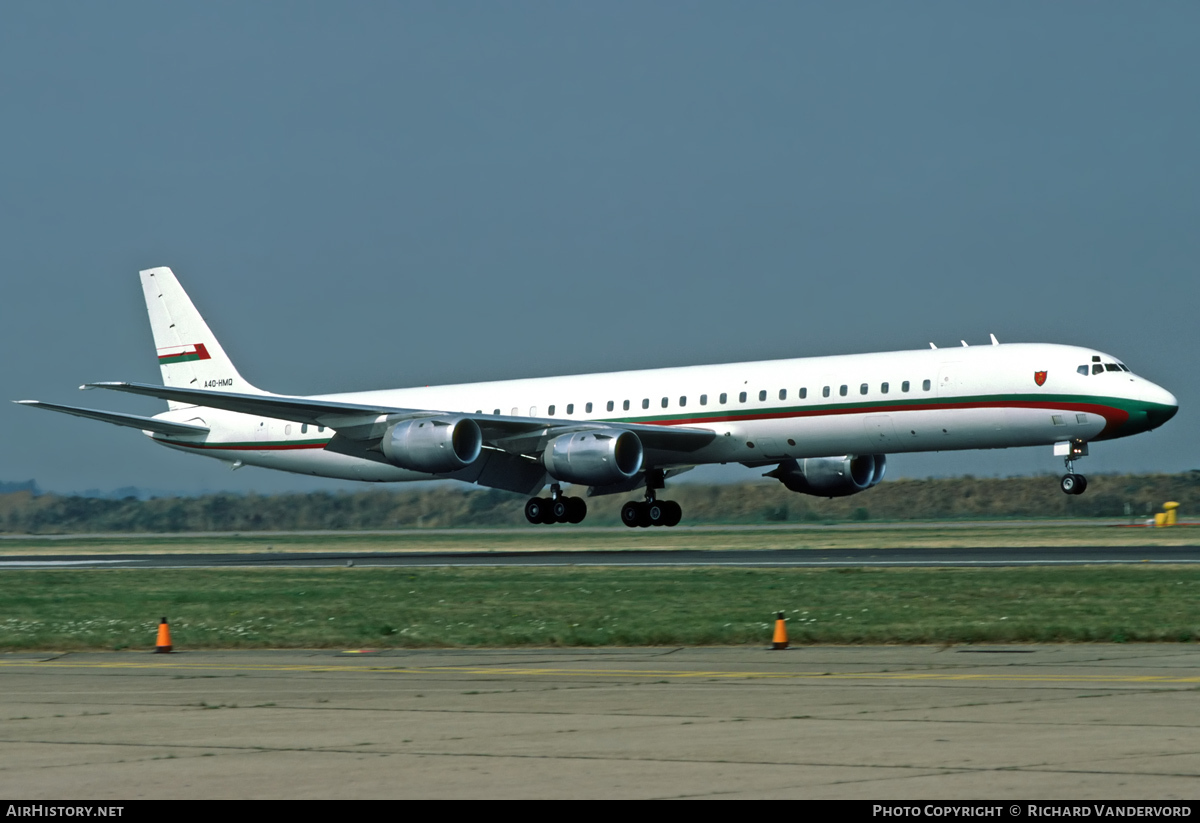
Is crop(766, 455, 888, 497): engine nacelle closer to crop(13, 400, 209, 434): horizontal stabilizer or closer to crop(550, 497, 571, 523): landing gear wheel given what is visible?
crop(550, 497, 571, 523): landing gear wheel

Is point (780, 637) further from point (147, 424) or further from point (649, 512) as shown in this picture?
point (147, 424)

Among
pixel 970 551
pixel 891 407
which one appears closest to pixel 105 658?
pixel 970 551

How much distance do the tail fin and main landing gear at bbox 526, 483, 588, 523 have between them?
13.3 m

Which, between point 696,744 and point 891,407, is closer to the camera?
point 696,744

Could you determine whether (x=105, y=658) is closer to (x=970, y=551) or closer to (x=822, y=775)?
(x=822, y=775)

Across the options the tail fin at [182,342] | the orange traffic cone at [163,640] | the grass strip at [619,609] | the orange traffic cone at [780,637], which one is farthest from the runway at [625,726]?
the tail fin at [182,342]

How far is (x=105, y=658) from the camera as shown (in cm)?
1903

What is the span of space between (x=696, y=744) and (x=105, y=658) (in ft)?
34.2

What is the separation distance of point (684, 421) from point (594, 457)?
12.0 feet

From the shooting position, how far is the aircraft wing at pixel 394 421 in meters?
45.0

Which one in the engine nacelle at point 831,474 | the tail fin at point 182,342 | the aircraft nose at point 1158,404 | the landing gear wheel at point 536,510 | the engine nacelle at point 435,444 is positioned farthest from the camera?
the tail fin at point 182,342

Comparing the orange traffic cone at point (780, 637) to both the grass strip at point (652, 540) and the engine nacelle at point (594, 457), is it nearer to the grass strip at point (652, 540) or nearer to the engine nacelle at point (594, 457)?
the grass strip at point (652, 540)

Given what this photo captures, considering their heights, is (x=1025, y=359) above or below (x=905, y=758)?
above

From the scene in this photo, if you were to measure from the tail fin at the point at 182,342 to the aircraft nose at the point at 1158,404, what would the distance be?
30.7 m
